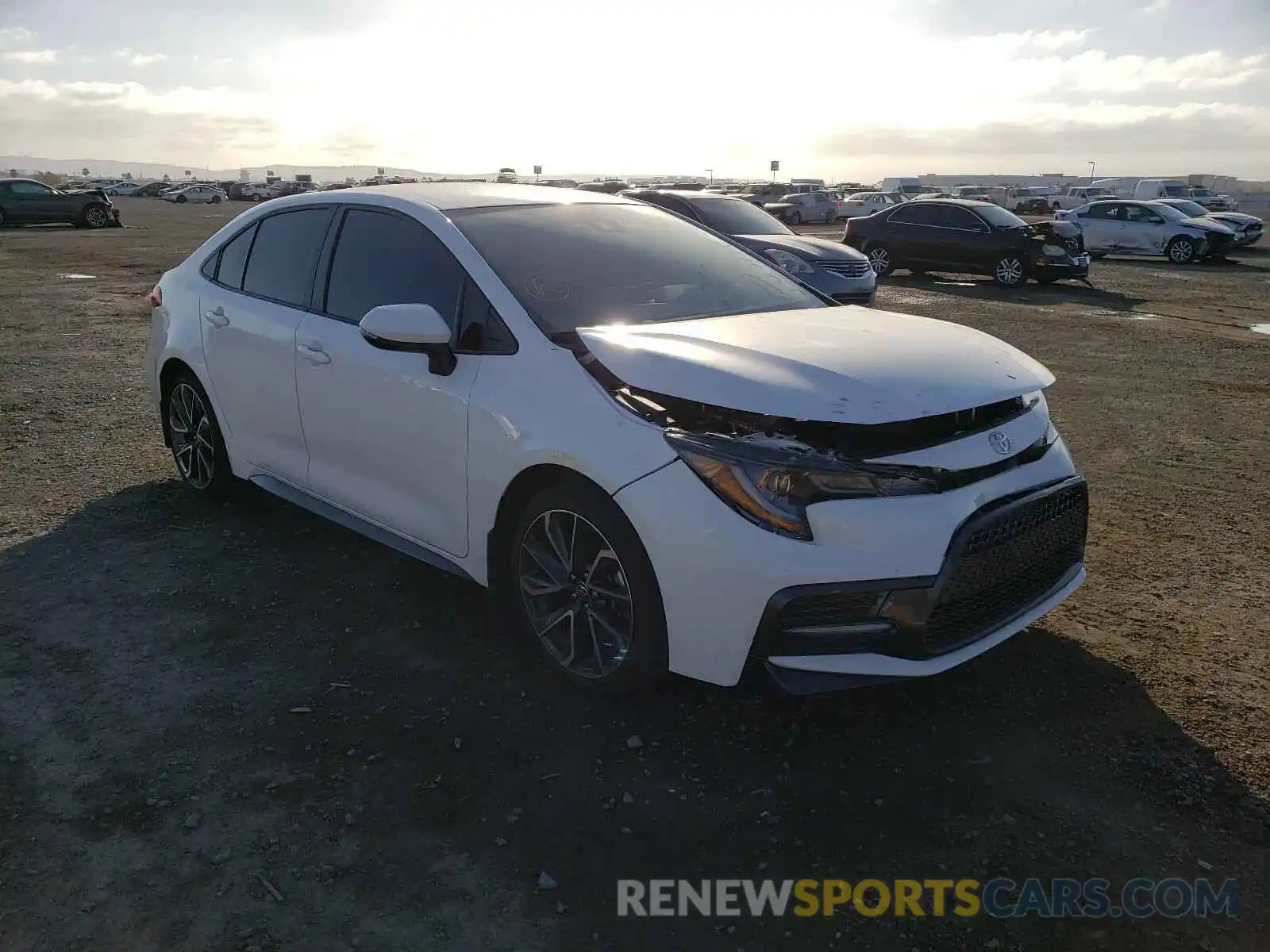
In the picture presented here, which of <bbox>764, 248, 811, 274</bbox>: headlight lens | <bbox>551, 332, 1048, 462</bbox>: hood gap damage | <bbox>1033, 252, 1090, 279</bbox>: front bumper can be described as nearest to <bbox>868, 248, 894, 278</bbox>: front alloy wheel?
<bbox>1033, 252, 1090, 279</bbox>: front bumper

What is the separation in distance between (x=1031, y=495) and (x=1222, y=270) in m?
22.9

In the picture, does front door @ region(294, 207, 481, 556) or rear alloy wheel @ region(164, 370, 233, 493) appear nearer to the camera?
front door @ region(294, 207, 481, 556)

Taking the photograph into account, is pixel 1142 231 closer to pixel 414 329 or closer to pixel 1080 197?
pixel 414 329

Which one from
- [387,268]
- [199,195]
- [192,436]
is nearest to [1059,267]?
[192,436]

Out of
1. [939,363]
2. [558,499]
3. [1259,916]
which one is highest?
[939,363]

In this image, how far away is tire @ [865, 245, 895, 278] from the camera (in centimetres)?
2025

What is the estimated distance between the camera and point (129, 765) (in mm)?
3086

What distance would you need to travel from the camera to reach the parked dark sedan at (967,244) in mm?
18406

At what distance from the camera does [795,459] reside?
9.39 ft

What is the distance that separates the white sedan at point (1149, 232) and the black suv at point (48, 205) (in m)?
30.8

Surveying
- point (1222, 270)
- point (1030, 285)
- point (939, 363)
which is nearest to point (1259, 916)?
point (939, 363)

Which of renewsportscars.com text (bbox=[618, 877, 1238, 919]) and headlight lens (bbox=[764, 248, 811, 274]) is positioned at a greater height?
headlight lens (bbox=[764, 248, 811, 274])

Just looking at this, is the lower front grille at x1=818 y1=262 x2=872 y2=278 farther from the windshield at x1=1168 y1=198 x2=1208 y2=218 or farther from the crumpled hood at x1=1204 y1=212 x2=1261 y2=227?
the windshield at x1=1168 y1=198 x2=1208 y2=218

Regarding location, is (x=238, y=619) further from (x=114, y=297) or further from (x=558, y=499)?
(x=114, y=297)
